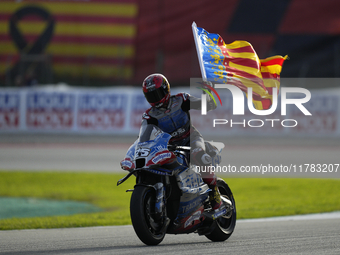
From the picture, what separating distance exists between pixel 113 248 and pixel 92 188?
6.30 m

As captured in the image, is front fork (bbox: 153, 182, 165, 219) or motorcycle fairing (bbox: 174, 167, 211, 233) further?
motorcycle fairing (bbox: 174, 167, 211, 233)

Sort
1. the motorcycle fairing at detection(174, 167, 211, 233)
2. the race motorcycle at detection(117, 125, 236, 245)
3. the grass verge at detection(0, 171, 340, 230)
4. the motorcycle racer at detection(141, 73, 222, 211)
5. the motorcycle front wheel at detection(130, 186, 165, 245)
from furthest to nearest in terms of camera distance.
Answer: the grass verge at detection(0, 171, 340, 230), the motorcycle racer at detection(141, 73, 222, 211), the motorcycle fairing at detection(174, 167, 211, 233), the race motorcycle at detection(117, 125, 236, 245), the motorcycle front wheel at detection(130, 186, 165, 245)

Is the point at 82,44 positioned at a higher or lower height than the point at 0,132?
higher

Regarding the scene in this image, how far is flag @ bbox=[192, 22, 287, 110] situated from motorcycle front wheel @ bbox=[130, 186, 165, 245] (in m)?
1.63

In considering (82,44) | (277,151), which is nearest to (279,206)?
(277,151)

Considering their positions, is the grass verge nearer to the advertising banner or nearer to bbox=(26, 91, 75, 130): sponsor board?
bbox=(26, 91, 75, 130): sponsor board

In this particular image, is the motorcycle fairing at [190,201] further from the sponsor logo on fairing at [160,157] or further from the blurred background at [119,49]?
the blurred background at [119,49]

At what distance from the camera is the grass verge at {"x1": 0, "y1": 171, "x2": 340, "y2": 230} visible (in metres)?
8.05

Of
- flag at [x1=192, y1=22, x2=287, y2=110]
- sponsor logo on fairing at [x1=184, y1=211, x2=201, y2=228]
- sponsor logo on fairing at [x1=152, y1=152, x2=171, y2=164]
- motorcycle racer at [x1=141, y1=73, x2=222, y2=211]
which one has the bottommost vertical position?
sponsor logo on fairing at [x1=184, y1=211, x2=201, y2=228]

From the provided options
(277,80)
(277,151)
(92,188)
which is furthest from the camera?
(277,151)

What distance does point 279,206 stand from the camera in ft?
30.7

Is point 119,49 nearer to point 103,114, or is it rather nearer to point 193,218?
point 103,114

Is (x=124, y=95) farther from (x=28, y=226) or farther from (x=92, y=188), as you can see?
(x=28, y=226)

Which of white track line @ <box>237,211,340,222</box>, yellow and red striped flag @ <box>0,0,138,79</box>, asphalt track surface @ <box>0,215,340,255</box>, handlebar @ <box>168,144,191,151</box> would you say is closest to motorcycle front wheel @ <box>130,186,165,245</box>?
asphalt track surface @ <box>0,215,340,255</box>
